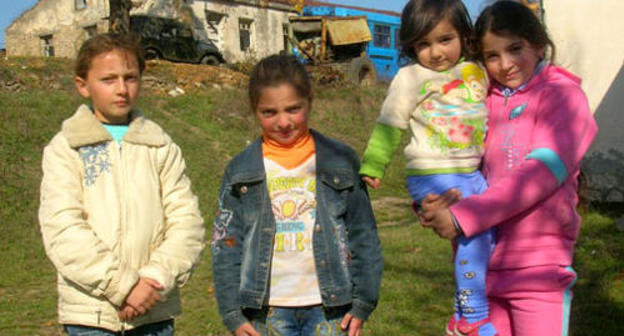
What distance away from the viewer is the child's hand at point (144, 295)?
2.27 m

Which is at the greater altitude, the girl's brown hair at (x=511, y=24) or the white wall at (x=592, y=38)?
the girl's brown hair at (x=511, y=24)

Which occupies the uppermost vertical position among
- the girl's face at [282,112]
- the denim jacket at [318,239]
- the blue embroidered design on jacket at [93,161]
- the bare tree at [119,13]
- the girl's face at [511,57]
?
the girl's face at [511,57]

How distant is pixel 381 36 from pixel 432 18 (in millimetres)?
20140

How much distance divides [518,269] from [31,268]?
255 inches

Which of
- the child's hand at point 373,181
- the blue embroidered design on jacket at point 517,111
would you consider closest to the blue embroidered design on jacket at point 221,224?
the child's hand at point 373,181

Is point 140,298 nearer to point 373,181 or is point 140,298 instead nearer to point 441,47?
point 373,181

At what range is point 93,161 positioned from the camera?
2410 mm

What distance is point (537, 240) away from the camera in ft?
6.71

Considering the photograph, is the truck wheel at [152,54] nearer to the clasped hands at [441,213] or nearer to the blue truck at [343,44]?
the blue truck at [343,44]

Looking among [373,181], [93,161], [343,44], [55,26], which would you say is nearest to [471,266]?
[373,181]

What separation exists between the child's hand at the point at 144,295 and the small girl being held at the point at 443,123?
34.9 inches

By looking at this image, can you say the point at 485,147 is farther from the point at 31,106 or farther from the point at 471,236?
the point at 31,106

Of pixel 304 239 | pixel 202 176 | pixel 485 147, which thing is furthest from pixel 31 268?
pixel 485 147

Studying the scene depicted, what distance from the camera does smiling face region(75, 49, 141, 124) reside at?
2.46 meters
